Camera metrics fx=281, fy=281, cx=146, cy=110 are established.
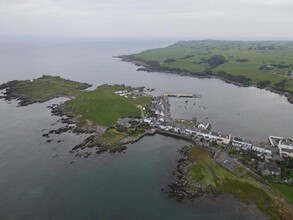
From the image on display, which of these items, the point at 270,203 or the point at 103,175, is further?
the point at 103,175

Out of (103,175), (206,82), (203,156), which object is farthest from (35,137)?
(206,82)

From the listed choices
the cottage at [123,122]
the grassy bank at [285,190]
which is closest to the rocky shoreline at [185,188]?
the grassy bank at [285,190]

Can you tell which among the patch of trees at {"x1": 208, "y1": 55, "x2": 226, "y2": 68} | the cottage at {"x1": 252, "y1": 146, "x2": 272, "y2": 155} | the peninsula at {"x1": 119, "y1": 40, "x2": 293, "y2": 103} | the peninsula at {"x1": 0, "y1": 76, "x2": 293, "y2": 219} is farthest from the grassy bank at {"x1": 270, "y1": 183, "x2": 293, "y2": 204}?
the patch of trees at {"x1": 208, "y1": 55, "x2": 226, "y2": 68}

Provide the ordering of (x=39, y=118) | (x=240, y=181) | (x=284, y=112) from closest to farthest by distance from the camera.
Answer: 1. (x=240, y=181)
2. (x=39, y=118)
3. (x=284, y=112)

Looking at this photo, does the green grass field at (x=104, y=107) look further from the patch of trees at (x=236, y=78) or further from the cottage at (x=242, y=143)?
the patch of trees at (x=236, y=78)

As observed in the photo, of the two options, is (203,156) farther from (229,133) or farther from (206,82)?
(206,82)

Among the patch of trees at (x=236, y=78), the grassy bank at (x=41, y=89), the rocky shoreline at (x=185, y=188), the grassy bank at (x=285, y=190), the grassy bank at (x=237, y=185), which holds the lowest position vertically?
the patch of trees at (x=236, y=78)
